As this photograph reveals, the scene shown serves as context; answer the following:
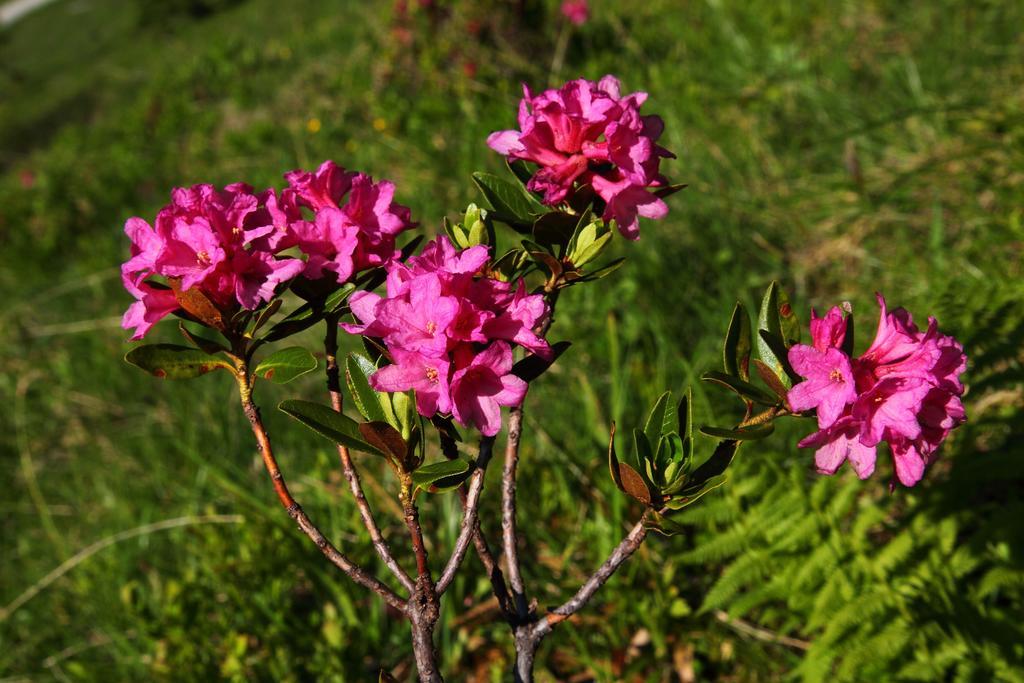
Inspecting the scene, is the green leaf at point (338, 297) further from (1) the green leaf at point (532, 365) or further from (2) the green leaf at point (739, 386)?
(2) the green leaf at point (739, 386)

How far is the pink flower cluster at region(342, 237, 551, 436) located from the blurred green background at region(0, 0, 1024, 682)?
1002 mm

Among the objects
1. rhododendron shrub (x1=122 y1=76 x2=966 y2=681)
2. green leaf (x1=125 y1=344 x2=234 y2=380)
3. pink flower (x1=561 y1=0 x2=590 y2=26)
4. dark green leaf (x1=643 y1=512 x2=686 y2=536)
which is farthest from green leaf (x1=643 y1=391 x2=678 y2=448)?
pink flower (x1=561 y1=0 x2=590 y2=26)

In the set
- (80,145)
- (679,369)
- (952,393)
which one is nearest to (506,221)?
(952,393)

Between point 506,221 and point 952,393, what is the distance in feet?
1.87

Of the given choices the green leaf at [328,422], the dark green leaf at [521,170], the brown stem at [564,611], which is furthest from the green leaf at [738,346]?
the green leaf at [328,422]

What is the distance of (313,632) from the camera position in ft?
6.47

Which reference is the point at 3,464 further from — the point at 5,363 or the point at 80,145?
the point at 80,145

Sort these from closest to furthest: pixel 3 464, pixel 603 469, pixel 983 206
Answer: pixel 603 469 → pixel 983 206 → pixel 3 464

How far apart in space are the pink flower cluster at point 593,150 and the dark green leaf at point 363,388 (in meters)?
0.32

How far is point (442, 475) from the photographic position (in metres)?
0.97

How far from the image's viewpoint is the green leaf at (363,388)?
1.04 metres

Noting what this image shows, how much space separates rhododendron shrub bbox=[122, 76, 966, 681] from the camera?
0.90 metres

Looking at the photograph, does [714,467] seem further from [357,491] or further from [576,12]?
[576,12]

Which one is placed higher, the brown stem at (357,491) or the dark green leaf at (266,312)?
the dark green leaf at (266,312)
